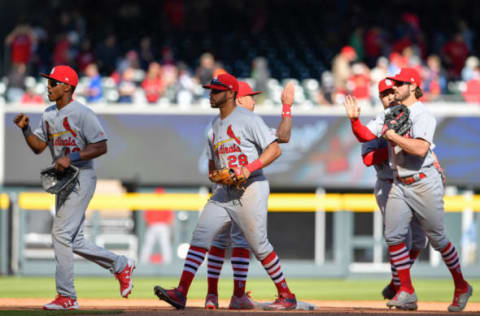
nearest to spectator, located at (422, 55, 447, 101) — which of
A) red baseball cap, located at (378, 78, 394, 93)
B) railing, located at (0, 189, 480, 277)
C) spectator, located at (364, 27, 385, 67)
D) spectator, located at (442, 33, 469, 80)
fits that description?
spectator, located at (442, 33, 469, 80)

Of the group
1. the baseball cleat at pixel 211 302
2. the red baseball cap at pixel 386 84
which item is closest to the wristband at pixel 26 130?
the baseball cleat at pixel 211 302

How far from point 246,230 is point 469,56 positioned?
1140 cm

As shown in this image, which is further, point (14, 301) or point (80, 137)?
point (14, 301)

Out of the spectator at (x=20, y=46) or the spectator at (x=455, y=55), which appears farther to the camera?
the spectator at (x=455, y=55)

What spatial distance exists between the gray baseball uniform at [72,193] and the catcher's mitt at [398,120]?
222cm

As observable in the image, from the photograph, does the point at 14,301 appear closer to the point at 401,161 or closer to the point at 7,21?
the point at 401,161

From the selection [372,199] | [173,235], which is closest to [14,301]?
[173,235]

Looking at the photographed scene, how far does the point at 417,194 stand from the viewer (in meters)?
7.57

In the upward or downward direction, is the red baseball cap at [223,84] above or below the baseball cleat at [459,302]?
above

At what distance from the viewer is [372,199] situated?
13695 millimetres

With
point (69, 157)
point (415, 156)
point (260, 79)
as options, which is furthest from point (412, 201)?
point (260, 79)

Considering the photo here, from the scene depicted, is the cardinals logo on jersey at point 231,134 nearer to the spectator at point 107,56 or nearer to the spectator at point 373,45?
the spectator at point 107,56

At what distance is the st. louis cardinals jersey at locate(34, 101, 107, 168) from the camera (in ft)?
25.2

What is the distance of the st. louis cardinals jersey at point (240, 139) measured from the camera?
7387 millimetres
